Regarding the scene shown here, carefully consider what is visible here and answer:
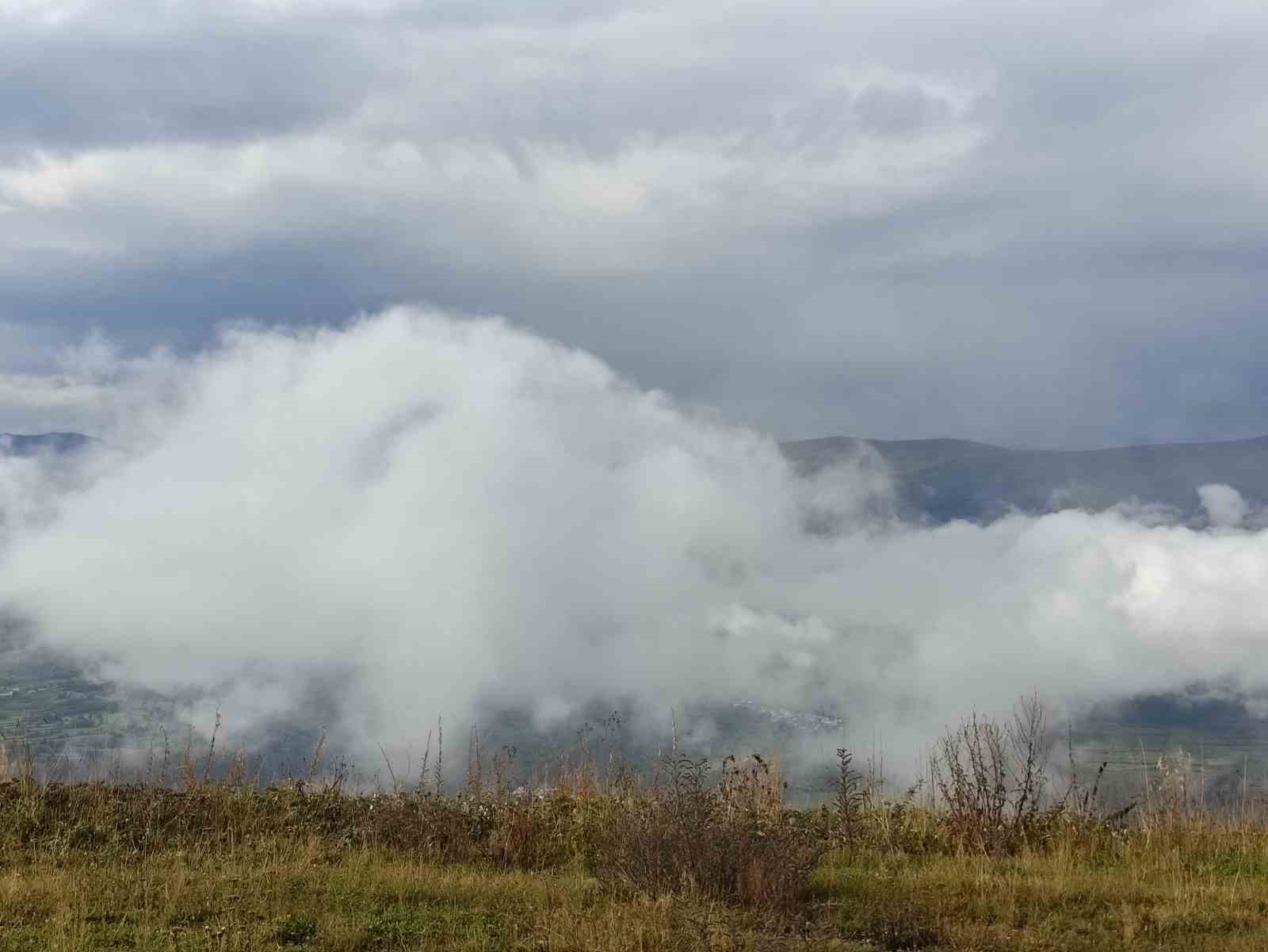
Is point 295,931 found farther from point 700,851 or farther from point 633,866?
point 700,851

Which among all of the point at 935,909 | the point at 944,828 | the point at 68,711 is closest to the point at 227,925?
the point at 935,909

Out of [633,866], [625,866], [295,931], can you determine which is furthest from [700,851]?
[295,931]

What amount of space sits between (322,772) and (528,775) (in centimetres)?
265

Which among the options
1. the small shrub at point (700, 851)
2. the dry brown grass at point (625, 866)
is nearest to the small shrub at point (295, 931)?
the dry brown grass at point (625, 866)

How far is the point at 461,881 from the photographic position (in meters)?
10.7

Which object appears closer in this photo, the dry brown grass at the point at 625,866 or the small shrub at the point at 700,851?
the dry brown grass at the point at 625,866

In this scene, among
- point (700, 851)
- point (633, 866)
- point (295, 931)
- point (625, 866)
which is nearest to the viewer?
point (295, 931)

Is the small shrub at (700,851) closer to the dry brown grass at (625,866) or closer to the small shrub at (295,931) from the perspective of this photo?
the dry brown grass at (625,866)

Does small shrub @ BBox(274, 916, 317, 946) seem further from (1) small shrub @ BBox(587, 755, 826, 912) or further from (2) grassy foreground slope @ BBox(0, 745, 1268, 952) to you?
(1) small shrub @ BBox(587, 755, 826, 912)

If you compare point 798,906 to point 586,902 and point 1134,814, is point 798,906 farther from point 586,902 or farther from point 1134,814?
point 1134,814

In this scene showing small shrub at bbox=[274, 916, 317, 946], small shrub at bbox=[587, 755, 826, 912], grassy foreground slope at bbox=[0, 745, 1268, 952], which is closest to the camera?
small shrub at bbox=[274, 916, 317, 946]

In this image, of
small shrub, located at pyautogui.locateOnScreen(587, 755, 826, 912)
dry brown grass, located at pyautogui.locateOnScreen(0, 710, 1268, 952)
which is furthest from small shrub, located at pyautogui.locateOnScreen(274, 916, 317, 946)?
small shrub, located at pyautogui.locateOnScreen(587, 755, 826, 912)

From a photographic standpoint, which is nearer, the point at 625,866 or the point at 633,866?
the point at 633,866

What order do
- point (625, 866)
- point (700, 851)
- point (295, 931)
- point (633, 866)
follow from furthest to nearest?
point (625, 866)
point (633, 866)
point (700, 851)
point (295, 931)
